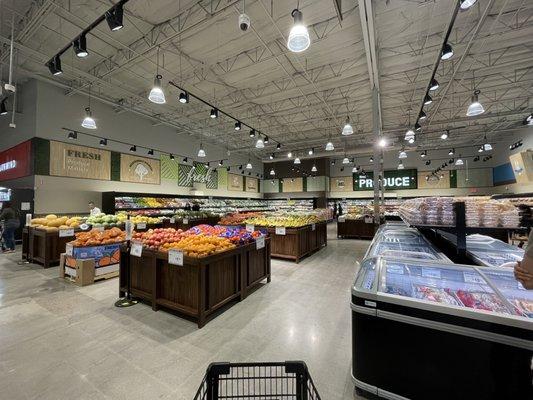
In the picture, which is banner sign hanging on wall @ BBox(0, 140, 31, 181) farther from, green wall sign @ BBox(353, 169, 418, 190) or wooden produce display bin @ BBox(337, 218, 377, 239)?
green wall sign @ BBox(353, 169, 418, 190)

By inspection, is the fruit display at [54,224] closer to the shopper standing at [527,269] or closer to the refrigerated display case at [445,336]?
the refrigerated display case at [445,336]

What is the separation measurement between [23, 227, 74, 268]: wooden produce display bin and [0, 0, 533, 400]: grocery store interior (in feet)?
0.15

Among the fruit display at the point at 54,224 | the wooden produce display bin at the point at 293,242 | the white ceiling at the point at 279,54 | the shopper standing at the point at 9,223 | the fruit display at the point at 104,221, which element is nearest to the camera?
the white ceiling at the point at 279,54

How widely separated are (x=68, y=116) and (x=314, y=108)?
9.80 metres

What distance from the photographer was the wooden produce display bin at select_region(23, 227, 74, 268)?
18.3ft

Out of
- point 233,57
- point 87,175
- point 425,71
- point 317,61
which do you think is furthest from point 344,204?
point 87,175

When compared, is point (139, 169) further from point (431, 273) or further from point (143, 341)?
point (431, 273)

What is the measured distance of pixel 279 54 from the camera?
6.79 metres

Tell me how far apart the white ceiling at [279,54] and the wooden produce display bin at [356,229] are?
514cm

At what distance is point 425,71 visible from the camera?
7777 millimetres

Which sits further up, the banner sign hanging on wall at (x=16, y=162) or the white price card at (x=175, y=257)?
the banner sign hanging on wall at (x=16, y=162)

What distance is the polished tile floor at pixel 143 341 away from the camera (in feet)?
6.56

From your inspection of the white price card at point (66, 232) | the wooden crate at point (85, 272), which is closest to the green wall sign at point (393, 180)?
the wooden crate at point (85, 272)

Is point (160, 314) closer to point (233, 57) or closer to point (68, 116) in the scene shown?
point (233, 57)
